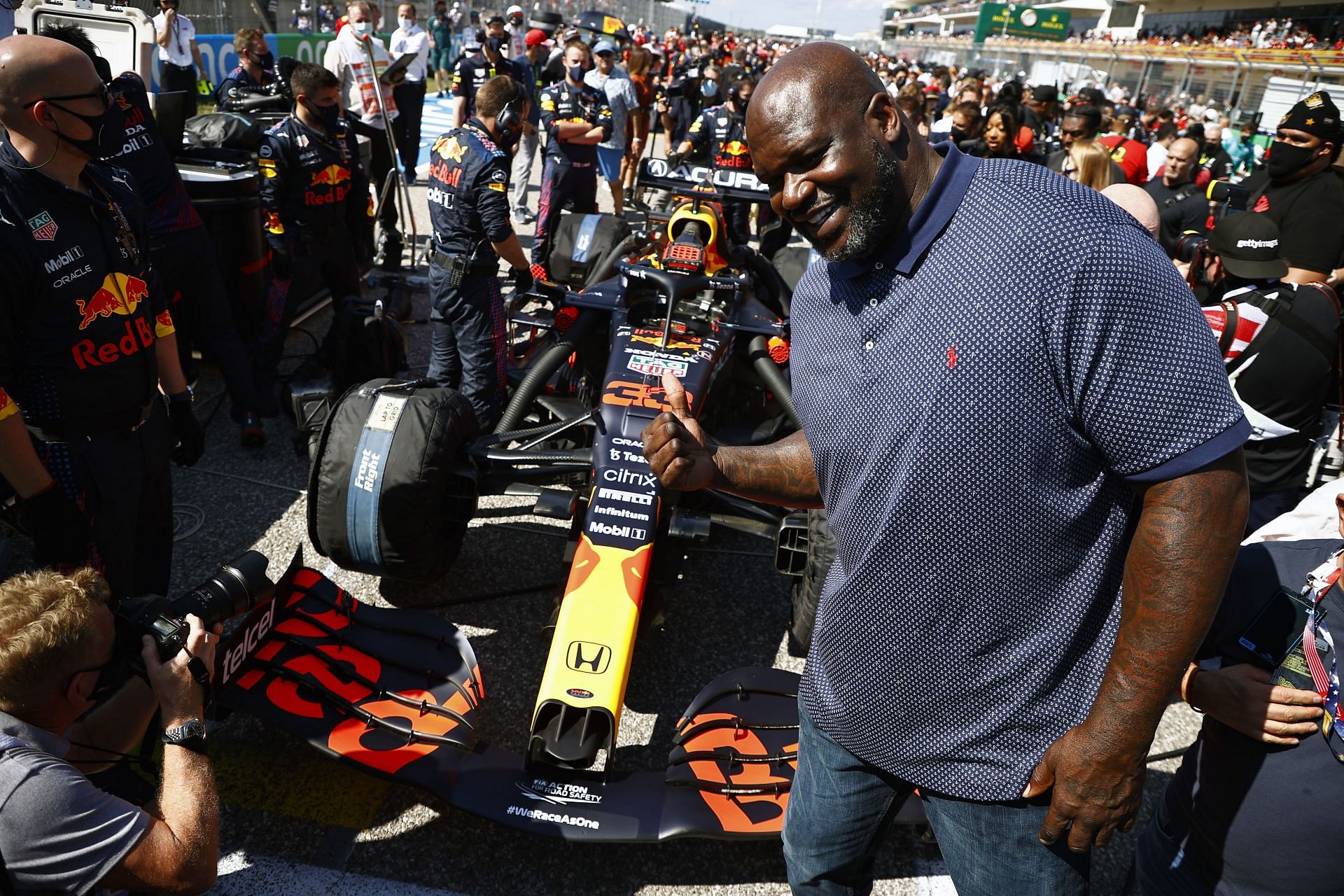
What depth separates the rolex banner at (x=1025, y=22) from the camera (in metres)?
56.3

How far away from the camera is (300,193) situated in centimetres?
524

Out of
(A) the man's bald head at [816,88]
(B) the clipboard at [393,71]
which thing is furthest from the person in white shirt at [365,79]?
(A) the man's bald head at [816,88]

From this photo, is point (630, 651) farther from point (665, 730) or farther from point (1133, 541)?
point (1133, 541)

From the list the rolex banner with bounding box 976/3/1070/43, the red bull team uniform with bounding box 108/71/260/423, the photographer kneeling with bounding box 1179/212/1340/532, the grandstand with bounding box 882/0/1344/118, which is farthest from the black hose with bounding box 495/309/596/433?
the rolex banner with bounding box 976/3/1070/43

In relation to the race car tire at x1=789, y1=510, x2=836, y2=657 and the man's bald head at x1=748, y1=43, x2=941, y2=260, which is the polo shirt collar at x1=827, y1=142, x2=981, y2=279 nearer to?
the man's bald head at x1=748, y1=43, x2=941, y2=260

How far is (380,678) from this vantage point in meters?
2.90

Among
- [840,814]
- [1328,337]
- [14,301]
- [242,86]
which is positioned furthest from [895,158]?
[242,86]

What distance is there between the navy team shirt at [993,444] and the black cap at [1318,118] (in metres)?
4.16

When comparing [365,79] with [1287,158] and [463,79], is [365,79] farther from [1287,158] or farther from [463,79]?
[1287,158]

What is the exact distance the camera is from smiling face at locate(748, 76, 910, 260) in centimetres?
149

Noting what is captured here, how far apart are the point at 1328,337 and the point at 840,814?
2.80 m

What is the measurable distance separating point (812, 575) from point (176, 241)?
370 cm

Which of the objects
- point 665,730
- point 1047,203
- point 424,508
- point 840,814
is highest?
point 1047,203

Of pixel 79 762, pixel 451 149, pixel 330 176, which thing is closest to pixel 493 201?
pixel 451 149
